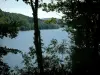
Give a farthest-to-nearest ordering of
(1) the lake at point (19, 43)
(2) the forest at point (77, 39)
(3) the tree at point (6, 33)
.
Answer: (1) the lake at point (19, 43) < (2) the forest at point (77, 39) < (3) the tree at point (6, 33)

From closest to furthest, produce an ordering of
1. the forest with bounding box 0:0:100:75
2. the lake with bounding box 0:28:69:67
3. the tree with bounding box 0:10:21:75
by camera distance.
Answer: the tree with bounding box 0:10:21:75
the forest with bounding box 0:0:100:75
the lake with bounding box 0:28:69:67

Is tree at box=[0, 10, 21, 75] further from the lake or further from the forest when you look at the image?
the forest

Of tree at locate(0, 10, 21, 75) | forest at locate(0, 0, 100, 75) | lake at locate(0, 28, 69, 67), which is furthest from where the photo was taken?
lake at locate(0, 28, 69, 67)

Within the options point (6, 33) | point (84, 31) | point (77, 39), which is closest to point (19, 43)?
point (77, 39)

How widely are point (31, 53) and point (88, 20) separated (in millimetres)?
3791

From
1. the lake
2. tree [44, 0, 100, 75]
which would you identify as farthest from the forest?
the lake

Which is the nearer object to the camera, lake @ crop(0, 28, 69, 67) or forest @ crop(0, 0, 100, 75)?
forest @ crop(0, 0, 100, 75)

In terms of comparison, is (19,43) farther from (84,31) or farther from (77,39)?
(84,31)

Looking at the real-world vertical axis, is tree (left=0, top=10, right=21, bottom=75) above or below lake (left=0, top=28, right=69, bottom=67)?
above

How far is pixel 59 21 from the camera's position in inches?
535

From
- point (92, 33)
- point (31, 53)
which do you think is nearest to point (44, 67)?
point (31, 53)

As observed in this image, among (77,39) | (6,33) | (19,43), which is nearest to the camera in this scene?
(6,33)

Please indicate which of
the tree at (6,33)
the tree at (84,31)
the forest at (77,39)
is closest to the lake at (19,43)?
the tree at (6,33)

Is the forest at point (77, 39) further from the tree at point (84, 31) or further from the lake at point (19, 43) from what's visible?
the lake at point (19, 43)
